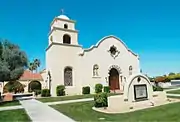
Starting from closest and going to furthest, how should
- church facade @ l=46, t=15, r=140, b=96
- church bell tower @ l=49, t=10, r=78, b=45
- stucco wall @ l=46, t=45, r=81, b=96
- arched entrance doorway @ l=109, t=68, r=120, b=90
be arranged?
stucco wall @ l=46, t=45, r=81, b=96 → church facade @ l=46, t=15, r=140, b=96 → church bell tower @ l=49, t=10, r=78, b=45 → arched entrance doorway @ l=109, t=68, r=120, b=90

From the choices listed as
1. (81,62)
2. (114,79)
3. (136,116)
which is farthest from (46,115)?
(114,79)

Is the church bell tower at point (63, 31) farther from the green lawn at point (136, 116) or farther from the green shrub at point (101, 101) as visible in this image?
the green lawn at point (136, 116)

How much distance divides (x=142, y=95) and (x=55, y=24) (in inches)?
669

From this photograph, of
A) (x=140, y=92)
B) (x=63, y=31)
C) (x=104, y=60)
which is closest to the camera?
(x=140, y=92)

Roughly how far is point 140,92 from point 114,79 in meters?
15.1

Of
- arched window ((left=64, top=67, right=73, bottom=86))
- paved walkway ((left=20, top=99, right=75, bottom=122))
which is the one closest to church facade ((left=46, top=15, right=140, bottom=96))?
arched window ((left=64, top=67, right=73, bottom=86))

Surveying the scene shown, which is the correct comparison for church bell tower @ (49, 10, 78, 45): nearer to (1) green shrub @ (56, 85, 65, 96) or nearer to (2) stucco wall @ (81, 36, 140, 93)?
(2) stucco wall @ (81, 36, 140, 93)

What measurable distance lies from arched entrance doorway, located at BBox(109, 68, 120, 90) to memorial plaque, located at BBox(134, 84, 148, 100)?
14410 mm

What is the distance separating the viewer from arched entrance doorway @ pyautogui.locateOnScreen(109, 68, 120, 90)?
27.7m

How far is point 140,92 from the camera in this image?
42.5 feet

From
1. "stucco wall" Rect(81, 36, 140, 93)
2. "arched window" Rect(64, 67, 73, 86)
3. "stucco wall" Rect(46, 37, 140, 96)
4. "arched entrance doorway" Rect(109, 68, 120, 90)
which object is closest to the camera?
"stucco wall" Rect(46, 37, 140, 96)

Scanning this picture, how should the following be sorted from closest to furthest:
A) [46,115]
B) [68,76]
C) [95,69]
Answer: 1. [46,115]
2. [68,76]
3. [95,69]

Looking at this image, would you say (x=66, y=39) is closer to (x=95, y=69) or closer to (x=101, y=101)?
(x=95, y=69)

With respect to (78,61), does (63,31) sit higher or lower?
higher
